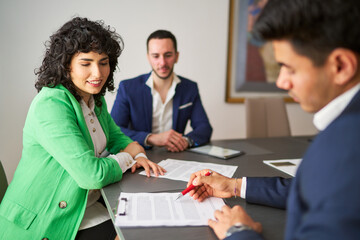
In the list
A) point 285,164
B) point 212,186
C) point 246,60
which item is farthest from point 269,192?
point 246,60

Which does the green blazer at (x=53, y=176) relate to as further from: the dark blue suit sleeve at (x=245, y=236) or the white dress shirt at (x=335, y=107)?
the white dress shirt at (x=335, y=107)

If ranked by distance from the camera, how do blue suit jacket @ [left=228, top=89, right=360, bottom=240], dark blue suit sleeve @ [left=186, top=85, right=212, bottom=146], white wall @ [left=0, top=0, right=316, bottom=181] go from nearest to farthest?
1. blue suit jacket @ [left=228, top=89, right=360, bottom=240]
2. dark blue suit sleeve @ [left=186, top=85, right=212, bottom=146]
3. white wall @ [left=0, top=0, right=316, bottom=181]

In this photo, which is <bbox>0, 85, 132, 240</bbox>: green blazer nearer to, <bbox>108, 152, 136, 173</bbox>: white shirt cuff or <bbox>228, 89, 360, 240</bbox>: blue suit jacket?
<bbox>108, 152, 136, 173</bbox>: white shirt cuff

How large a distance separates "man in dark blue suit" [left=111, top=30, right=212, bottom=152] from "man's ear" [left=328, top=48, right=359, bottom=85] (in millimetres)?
1574

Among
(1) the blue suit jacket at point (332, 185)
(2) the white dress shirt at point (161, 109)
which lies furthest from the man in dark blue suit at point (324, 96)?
(2) the white dress shirt at point (161, 109)

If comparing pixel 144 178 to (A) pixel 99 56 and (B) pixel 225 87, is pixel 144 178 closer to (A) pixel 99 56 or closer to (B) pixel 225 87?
(A) pixel 99 56

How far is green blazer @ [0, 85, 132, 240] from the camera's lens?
111 cm

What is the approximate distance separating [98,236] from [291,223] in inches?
35.6

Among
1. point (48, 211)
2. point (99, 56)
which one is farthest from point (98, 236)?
point (99, 56)

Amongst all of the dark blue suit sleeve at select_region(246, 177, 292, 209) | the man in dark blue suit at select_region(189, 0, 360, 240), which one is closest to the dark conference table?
the dark blue suit sleeve at select_region(246, 177, 292, 209)

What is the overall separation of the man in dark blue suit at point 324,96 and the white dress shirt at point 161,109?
1695 millimetres

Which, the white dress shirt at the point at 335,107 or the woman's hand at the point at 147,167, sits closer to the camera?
the white dress shirt at the point at 335,107

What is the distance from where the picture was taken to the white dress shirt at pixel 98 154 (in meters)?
1.25

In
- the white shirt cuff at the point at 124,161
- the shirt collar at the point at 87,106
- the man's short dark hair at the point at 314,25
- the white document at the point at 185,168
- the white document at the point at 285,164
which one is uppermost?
the man's short dark hair at the point at 314,25
